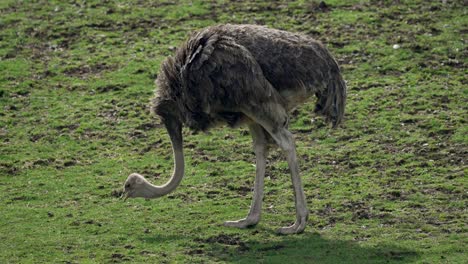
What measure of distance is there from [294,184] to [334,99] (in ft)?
3.05

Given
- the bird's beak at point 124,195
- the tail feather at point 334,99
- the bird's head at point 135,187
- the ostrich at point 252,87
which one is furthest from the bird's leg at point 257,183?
the bird's beak at point 124,195

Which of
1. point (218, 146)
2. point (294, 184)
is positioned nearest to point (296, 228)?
point (294, 184)

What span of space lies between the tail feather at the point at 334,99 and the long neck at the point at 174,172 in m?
1.45

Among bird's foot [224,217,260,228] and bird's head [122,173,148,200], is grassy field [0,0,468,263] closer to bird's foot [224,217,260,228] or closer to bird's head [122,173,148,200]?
bird's foot [224,217,260,228]

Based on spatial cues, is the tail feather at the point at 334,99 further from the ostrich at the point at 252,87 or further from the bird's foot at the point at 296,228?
the bird's foot at the point at 296,228

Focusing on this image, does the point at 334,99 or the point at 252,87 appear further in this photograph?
the point at 334,99

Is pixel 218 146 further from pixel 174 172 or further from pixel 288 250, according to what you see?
pixel 288 250

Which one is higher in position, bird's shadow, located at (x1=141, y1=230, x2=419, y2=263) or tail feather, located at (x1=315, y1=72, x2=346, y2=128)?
tail feather, located at (x1=315, y1=72, x2=346, y2=128)

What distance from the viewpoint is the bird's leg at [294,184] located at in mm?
10195

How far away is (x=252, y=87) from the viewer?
10055 mm

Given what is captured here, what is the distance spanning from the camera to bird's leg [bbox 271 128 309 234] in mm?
10195

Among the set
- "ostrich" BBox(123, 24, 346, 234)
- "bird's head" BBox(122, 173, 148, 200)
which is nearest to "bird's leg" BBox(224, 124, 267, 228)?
"ostrich" BBox(123, 24, 346, 234)

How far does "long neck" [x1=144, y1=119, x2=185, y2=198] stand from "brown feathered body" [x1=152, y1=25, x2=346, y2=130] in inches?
6.3

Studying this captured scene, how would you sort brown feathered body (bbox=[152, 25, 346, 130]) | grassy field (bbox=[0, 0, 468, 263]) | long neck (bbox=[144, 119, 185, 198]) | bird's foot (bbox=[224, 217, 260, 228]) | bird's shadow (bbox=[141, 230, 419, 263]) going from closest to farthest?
bird's shadow (bbox=[141, 230, 419, 263]) < grassy field (bbox=[0, 0, 468, 263]) < brown feathered body (bbox=[152, 25, 346, 130]) < bird's foot (bbox=[224, 217, 260, 228]) < long neck (bbox=[144, 119, 185, 198])
